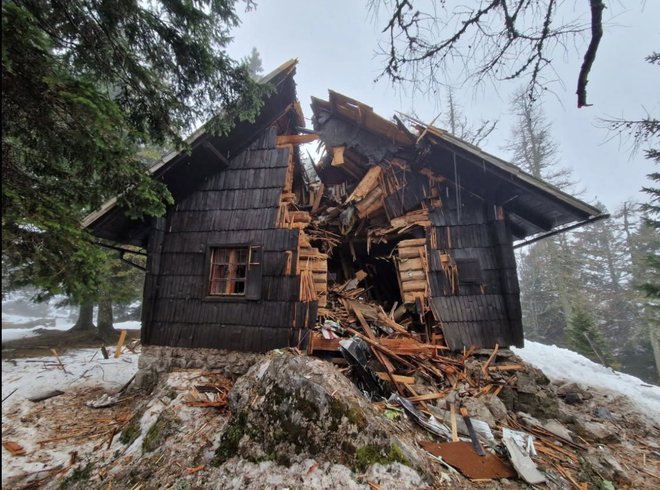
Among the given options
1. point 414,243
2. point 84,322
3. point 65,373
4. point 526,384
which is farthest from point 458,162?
point 84,322

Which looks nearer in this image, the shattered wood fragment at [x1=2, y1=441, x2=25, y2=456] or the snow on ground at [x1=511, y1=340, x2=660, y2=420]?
the shattered wood fragment at [x1=2, y1=441, x2=25, y2=456]

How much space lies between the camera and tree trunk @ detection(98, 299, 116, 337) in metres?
13.7

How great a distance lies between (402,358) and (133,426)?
17.1 feet

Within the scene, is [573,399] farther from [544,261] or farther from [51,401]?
[544,261]

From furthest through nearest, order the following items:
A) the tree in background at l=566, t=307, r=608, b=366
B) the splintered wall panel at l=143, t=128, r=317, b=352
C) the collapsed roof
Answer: the tree in background at l=566, t=307, r=608, b=366 → the splintered wall panel at l=143, t=128, r=317, b=352 → the collapsed roof

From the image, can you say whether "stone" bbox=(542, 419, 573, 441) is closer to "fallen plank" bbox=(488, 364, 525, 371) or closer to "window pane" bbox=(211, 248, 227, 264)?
"fallen plank" bbox=(488, 364, 525, 371)

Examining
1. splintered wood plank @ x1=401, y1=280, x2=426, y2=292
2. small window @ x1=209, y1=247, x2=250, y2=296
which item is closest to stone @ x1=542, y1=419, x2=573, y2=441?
splintered wood plank @ x1=401, y1=280, x2=426, y2=292

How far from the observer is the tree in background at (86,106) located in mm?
3264

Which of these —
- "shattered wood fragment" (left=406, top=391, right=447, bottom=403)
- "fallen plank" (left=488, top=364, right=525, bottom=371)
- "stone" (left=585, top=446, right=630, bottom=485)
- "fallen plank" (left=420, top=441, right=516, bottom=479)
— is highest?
"fallen plank" (left=488, top=364, right=525, bottom=371)

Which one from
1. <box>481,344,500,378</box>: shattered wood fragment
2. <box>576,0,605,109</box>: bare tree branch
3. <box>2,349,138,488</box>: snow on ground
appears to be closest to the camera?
<box>576,0,605,109</box>: bare tree branch

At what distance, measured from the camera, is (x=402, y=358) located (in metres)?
6.57

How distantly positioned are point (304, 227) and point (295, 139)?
2.44 metres

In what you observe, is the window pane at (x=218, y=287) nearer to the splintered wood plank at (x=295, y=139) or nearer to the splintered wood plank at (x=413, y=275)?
the splintered wood plank at (x=295, y=139)

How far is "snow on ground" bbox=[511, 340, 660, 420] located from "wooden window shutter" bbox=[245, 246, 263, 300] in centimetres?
916
